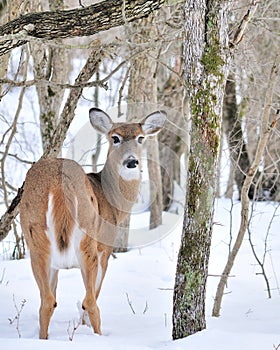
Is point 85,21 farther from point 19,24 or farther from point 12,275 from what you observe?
point 12,275

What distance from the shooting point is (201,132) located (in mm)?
4516

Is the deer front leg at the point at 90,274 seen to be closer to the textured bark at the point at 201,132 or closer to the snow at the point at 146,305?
the snow at the point at 146,305

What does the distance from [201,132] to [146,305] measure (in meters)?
2.32

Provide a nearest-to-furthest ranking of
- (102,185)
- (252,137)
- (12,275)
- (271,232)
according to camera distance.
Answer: (102,185), (12,275), (271,232), (252,137)

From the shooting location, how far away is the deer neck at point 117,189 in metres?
5.94

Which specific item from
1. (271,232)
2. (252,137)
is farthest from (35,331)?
(252,137)

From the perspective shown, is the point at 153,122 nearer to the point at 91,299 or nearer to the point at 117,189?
the point at 117,189

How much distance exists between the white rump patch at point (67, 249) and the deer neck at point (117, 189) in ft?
3.28

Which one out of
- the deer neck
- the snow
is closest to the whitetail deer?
the snow

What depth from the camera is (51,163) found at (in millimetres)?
5129

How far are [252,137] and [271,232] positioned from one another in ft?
14.7

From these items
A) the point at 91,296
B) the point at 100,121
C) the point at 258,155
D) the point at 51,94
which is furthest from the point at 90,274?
the point at 51,94

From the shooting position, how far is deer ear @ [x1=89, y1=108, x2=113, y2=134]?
239 inches

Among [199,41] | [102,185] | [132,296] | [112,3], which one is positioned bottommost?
[132,296]
